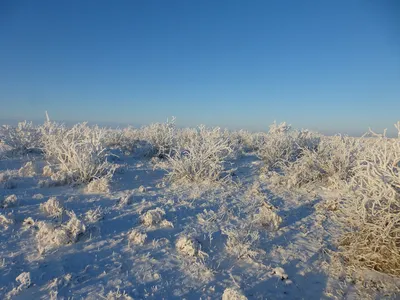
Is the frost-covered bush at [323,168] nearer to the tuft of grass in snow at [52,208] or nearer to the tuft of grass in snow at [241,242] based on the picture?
the tuft of grass in snow at [241,242]

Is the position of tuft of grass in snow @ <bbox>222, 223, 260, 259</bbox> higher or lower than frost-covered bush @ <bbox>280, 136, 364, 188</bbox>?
lower

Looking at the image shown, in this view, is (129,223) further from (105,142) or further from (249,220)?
(105,142)

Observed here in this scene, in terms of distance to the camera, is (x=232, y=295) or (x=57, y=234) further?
(x=57, y=234)

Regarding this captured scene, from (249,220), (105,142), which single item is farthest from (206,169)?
(105,142)

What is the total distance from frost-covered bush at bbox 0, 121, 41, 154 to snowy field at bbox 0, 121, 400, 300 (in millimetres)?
2247

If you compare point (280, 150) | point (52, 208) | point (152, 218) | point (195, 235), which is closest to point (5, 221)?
point (52, 208)

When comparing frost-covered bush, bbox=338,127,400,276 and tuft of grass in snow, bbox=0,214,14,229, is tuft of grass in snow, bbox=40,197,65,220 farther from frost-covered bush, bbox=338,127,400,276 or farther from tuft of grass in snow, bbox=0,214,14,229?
frost-covered bush, bbox=338,127,400,276

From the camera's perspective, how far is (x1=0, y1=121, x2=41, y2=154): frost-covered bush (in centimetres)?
734

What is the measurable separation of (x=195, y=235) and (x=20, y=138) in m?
5.99

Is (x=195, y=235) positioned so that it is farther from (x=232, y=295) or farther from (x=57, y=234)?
(x=57, y=234)

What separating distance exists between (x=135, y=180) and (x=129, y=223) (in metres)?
1.97

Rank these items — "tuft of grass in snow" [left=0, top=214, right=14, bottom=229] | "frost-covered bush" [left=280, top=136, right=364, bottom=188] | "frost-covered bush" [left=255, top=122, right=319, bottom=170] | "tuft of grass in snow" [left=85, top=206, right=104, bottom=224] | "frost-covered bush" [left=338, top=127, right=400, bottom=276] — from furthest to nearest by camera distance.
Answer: "frost-covered bush" [left=255, top=122, right=319, bottom=170], "frost-covered bush" [left=280, top=136, right=364, bottom=188], "tuft of grass in snow" [left=85, top=206, right=104, bottom=224], "tuft of grass in snow" [left=0, top=214, right=14, bottom=229], "frost-covered bush" [left=338, top=127, right=400, bottom=276]

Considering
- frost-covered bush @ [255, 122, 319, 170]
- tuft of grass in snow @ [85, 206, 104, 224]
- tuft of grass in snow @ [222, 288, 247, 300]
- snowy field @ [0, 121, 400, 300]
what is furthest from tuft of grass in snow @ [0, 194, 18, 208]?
frost-covered bush @ [255, 122, 319, 170]

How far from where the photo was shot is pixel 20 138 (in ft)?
24.5
